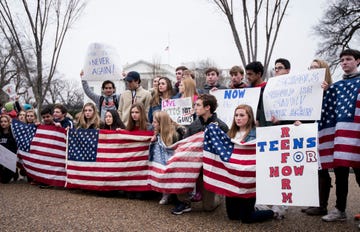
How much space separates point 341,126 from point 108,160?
3491 mm

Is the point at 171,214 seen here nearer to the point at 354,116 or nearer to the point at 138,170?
the point at 138,170

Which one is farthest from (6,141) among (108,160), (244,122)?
(244,122)

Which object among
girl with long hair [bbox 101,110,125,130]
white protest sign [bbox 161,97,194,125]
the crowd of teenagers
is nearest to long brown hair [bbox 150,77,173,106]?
the crowd of teenagers

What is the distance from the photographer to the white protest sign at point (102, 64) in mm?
8039

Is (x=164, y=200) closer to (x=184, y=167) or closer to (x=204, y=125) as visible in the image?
(x=184, y=167)

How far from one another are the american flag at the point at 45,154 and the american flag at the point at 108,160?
36 centimetres

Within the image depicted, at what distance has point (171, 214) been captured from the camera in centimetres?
454

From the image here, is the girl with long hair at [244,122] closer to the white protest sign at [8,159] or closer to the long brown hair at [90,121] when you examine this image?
the long brown hair at [90,121]

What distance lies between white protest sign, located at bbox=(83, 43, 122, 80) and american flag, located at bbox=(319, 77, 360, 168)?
511 cm

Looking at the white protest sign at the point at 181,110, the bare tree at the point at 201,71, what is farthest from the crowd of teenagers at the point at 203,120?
the bare tree at the point at 201,71

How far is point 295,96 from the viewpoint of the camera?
4.23 m

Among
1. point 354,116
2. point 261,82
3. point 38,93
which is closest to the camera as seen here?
point 354,116

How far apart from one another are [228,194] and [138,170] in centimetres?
174

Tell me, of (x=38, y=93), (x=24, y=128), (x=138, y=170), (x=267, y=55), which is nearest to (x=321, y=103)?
(x=138, y=170)
